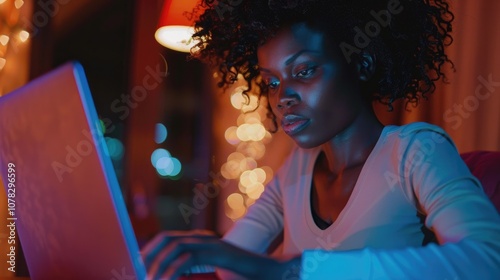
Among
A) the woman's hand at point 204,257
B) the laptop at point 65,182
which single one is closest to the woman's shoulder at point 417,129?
the woman's hand at point 204,257

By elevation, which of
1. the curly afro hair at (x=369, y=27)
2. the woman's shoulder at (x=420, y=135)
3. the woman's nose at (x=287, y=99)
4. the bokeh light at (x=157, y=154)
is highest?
the curly afro hair at (x=369, y=27)

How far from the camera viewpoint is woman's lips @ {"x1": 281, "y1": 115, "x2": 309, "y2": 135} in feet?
3.44

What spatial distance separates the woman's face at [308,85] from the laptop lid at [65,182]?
0.52 meters

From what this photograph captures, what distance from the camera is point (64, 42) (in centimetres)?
279

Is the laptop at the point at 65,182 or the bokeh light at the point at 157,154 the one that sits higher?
the bokeh light at the point at 157,154

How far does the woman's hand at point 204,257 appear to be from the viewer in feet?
2.16

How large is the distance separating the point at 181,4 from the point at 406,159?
0.82 meters

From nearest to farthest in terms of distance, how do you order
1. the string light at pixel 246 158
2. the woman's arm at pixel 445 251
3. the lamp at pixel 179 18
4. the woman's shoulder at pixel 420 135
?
the woman's arm at pixel 445 251 → the woman's shoulder at pixel 420 135 → the lamp at pixel 179 18 → the string light at pixel 246 158

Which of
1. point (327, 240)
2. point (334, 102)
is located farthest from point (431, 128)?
point (327, 240)

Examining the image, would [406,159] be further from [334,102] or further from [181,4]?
[181,4]

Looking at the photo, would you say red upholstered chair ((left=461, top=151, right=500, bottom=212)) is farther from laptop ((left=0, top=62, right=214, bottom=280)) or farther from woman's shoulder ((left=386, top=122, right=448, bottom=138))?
laptop ((left=0, top=62, right=214, bottom=280))

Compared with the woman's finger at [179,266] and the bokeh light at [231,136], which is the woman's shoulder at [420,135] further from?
the bokeh light at [231,136]

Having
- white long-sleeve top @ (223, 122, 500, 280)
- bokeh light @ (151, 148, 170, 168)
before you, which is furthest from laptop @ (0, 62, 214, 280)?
bokeh light @ (151, 148, 170, 168)

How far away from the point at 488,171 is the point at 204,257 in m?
0.77
